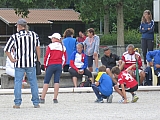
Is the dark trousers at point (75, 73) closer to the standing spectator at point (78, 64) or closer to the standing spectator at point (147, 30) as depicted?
the standing spectator at point (78, 64)

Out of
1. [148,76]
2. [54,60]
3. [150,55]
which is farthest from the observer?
[148,76]

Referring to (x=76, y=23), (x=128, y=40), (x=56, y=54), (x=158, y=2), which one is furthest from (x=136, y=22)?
(x=56, y=54)

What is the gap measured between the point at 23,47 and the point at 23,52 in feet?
0.35

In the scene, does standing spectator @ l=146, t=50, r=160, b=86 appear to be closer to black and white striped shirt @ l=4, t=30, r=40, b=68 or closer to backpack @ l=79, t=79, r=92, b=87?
backpack @ l=79, t=79, r=92, b=87

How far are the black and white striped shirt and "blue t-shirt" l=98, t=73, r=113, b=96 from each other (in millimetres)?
2053

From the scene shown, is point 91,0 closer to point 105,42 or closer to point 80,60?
point 105,42

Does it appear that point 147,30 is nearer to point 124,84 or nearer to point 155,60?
point 155,60

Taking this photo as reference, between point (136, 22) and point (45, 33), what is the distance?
10324 millimetres

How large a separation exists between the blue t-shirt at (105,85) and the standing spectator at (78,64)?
3.14 metres

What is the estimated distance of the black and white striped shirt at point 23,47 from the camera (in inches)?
469

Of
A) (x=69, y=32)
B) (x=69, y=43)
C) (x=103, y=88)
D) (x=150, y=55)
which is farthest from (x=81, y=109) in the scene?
(x=69, y=43)

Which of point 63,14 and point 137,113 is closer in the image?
point 137,113

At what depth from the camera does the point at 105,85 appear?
1328cm

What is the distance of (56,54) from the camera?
13195mm
